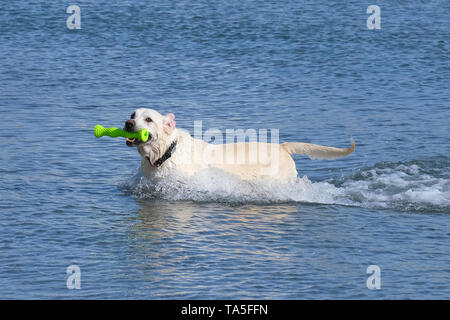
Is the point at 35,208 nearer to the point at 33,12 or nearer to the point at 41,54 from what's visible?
the point at 41,54

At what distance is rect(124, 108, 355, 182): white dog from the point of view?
12750mm

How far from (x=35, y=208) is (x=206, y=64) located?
11.1m

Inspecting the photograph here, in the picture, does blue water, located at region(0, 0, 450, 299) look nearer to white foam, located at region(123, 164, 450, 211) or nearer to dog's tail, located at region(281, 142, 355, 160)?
white foam, located at region(123, 164, 450, 211)

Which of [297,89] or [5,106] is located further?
[297,89]

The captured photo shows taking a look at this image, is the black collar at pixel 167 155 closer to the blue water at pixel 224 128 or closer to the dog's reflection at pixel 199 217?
the blue water at pixel 224 128

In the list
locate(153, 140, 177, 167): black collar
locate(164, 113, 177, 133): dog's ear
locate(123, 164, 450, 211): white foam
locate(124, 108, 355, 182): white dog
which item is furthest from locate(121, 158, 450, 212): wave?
locate(164, 113, 177, 133): dog's ear

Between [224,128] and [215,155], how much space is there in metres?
4.14

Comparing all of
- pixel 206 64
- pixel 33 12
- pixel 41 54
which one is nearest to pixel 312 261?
pixel 206 64

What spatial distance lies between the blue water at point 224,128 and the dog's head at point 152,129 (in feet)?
2.23

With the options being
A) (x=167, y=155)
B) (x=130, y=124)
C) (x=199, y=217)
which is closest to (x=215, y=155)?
(x=167, y=155)

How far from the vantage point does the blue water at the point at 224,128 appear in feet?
32.7

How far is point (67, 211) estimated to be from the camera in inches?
486

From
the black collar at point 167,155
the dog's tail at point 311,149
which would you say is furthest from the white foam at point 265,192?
the dog's tail at point 311,149
